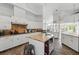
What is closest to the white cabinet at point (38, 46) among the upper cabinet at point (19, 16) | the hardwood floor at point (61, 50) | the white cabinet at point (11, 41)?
the white cabinet at point (11, 41)

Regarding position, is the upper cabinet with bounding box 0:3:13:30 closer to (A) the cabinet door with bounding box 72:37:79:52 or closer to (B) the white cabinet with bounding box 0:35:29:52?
(B) the white cabinet with bounding box 0:35:29:52

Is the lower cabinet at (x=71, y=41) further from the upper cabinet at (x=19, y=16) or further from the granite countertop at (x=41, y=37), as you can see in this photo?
the upper cabinet at (x=19, y=16)

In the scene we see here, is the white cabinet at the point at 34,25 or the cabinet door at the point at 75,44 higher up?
the white cabinet at the point at 34,25

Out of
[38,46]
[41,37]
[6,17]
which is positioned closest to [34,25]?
[41,37]

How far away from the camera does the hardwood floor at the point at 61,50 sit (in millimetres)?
1789

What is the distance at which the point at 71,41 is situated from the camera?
182cm

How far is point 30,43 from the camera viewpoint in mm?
1820

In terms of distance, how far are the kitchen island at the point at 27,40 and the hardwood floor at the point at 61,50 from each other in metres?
0.18

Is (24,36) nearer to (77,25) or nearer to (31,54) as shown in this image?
(31,54)

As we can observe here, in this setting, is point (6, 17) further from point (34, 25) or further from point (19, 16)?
point (34, 25)

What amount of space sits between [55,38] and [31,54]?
0.52 m

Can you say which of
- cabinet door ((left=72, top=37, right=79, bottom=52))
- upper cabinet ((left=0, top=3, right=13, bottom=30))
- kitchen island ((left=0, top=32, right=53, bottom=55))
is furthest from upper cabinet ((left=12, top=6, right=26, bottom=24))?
cabinet door ((left=72, top=37, right=79, bottom=52))

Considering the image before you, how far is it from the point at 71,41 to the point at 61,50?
0.24m

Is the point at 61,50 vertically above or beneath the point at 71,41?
beneath
